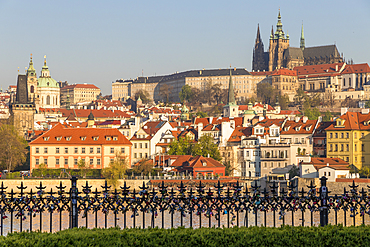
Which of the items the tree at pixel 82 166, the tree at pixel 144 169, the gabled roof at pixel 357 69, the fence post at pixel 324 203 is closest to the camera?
the fence post at pixel 324 203

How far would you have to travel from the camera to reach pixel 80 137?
70.4 meters

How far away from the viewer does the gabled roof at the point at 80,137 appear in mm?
69750

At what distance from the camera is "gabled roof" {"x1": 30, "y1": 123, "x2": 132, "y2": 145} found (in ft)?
229

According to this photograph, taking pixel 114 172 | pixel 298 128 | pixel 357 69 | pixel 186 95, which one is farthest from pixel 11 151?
pixel 357 69

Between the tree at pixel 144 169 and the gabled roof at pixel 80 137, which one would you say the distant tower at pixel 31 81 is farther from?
the tree at pixel 144 169

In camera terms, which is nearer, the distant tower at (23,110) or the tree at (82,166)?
the tree at (82,166)

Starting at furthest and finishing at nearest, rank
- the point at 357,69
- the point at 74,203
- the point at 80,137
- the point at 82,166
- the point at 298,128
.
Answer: the point at 357,69, the point at 298,128, the point at 80,137, the point at 82,166, the point at 74,203

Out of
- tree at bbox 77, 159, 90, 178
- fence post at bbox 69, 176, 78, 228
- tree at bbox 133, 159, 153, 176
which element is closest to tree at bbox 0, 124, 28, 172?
tree at bbox 77, 159, 90, 178

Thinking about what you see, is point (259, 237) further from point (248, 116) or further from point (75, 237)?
point (248, 116)

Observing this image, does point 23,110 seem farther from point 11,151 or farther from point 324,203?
point 324,203

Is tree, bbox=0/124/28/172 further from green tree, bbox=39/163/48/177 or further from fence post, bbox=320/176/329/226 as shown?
fence post, bbox=320/176/329/226

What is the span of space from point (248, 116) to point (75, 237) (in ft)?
313

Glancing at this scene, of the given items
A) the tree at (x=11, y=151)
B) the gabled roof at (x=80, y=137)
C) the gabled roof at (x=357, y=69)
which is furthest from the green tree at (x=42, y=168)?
the gabled roof at (x=357, y=69)

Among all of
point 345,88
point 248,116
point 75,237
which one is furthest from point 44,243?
point 345,88
